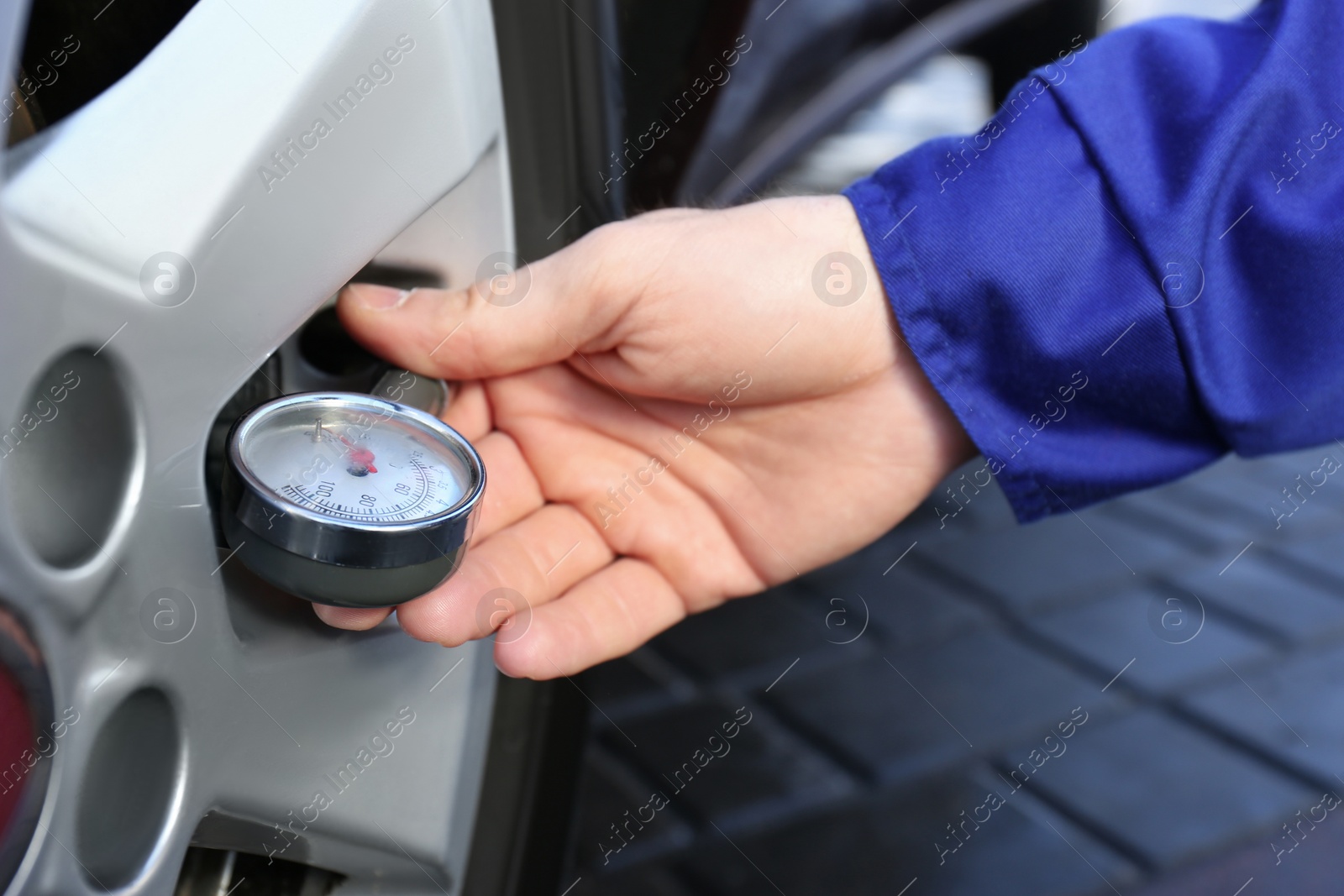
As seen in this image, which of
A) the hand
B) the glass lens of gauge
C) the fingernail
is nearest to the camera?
the glass lens of gauge

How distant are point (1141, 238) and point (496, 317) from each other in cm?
72

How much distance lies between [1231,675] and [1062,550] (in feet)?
1.66

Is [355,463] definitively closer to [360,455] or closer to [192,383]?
[360,455]

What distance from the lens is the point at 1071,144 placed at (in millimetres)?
1350

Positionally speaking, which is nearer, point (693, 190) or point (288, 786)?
point (288, 786)

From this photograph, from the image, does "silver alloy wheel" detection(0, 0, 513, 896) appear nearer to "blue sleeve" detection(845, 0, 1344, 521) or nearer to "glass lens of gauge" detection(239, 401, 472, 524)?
"glass lens of gauge" detection(239, 401, 472, 524)

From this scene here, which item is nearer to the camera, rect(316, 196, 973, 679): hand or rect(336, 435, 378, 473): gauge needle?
rect(336, 435, 378, 473): gauge needle

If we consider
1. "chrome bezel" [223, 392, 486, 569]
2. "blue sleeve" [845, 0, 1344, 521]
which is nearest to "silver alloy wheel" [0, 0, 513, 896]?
"chrome bezel" [223, 392, 486, 569]

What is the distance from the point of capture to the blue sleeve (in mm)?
1313

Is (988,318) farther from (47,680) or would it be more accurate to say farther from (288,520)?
(47,680)

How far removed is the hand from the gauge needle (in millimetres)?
142

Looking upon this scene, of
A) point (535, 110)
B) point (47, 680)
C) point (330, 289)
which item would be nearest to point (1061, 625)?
point (535, 110)

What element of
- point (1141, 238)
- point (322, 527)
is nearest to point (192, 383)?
point (322, 527)

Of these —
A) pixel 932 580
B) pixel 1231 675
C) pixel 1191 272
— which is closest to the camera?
pixel 1191 272
